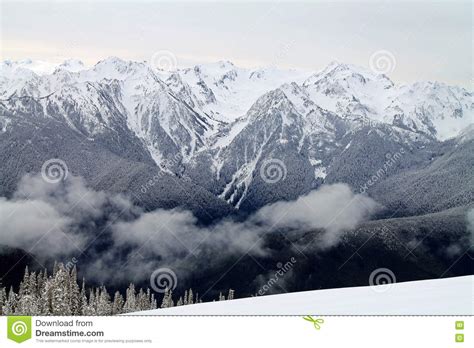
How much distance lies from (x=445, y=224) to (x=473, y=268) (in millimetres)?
19710

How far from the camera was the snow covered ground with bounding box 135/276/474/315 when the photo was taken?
7727 mm

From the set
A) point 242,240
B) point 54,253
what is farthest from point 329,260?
point 54,253

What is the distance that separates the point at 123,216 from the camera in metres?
171

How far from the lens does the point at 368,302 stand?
840 cm
